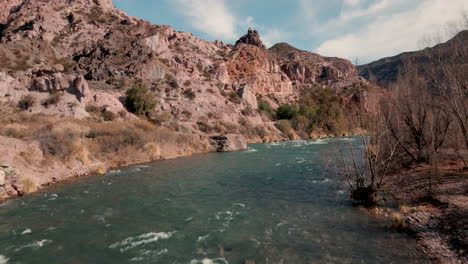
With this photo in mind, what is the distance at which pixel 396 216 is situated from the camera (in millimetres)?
6898

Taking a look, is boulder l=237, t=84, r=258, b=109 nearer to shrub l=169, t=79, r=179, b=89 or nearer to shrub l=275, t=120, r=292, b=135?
shrub l=275, t=120, r=292, b=135

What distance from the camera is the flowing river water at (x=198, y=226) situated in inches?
220

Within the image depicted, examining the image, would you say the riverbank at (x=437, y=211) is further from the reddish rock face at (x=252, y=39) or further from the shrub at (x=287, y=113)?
the reddish rock face at (x=252, y=39)

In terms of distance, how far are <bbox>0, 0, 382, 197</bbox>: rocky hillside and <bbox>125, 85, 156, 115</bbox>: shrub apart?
0.47 ft

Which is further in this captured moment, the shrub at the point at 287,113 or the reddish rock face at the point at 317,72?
the reddish rock face at the point at 317,72

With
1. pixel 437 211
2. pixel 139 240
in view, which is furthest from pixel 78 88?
pixel 437 211

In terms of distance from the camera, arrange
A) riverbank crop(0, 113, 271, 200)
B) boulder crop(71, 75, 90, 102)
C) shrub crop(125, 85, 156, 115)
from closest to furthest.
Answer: riverbank crop(0, 113, 271, 200) < boulder crop(71, 75, 90, 102) < shrub crop(125, 85, 156, 115)

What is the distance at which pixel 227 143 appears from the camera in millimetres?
27500

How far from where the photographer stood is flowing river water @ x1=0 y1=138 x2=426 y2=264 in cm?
559

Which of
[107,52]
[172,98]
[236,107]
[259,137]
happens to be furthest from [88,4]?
[259,137]

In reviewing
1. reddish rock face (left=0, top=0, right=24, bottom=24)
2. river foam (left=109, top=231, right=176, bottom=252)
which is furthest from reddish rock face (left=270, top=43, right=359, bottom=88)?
river foam (left=109, top=231, right=176, bottom=252)

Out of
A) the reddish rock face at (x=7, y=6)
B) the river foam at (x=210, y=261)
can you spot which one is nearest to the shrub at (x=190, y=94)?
the river foam at (x=210, y=261)

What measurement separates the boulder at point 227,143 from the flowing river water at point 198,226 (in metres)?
14.9

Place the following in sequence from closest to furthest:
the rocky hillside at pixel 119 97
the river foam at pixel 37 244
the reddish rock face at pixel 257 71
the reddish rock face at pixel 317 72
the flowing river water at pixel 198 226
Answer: the flowing river water at pixel 198 226, the river foam at pixel 37 244, the rocky hillside at pixel 119 97, the reddish rock face at pixel 257 71, the reddish rock face at pixel 317 72
